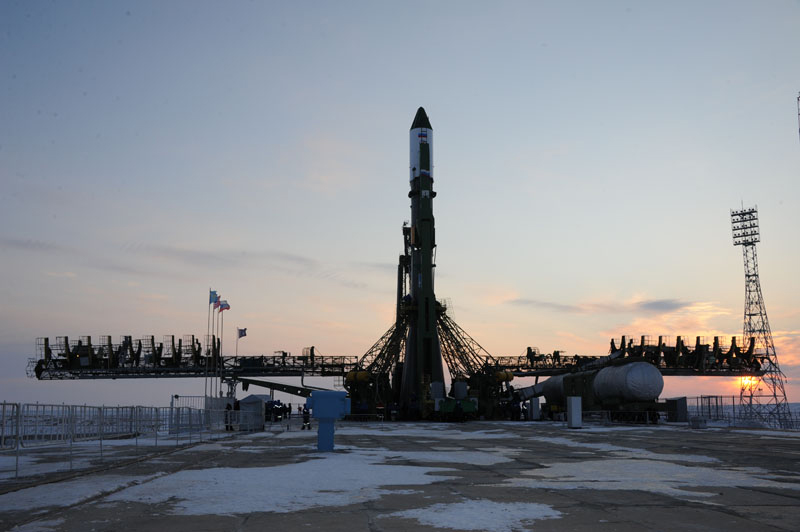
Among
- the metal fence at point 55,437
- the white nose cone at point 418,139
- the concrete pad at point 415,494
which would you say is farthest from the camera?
the white nose cone at point 418,139

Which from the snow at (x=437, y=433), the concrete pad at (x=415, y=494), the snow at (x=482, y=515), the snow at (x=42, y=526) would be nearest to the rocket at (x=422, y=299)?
the snow at (x=437, y=433)

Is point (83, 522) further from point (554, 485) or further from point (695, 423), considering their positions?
point (695, 423)

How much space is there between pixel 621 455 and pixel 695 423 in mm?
22973

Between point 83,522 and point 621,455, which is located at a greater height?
point 83,522

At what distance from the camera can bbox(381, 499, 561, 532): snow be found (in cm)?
821

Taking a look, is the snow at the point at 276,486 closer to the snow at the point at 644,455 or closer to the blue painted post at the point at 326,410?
the blue painted post at the point at 326,410

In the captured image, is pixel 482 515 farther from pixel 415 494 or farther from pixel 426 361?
pixel 426 361

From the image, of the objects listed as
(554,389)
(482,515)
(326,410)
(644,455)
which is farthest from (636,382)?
(482,515)

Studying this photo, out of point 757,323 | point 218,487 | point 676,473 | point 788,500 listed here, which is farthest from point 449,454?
point 757,323

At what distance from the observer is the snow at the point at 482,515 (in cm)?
821

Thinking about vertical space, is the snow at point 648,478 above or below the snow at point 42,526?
below

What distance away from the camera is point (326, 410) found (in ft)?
71.2

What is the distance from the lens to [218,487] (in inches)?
471

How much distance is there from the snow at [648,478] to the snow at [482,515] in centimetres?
254
